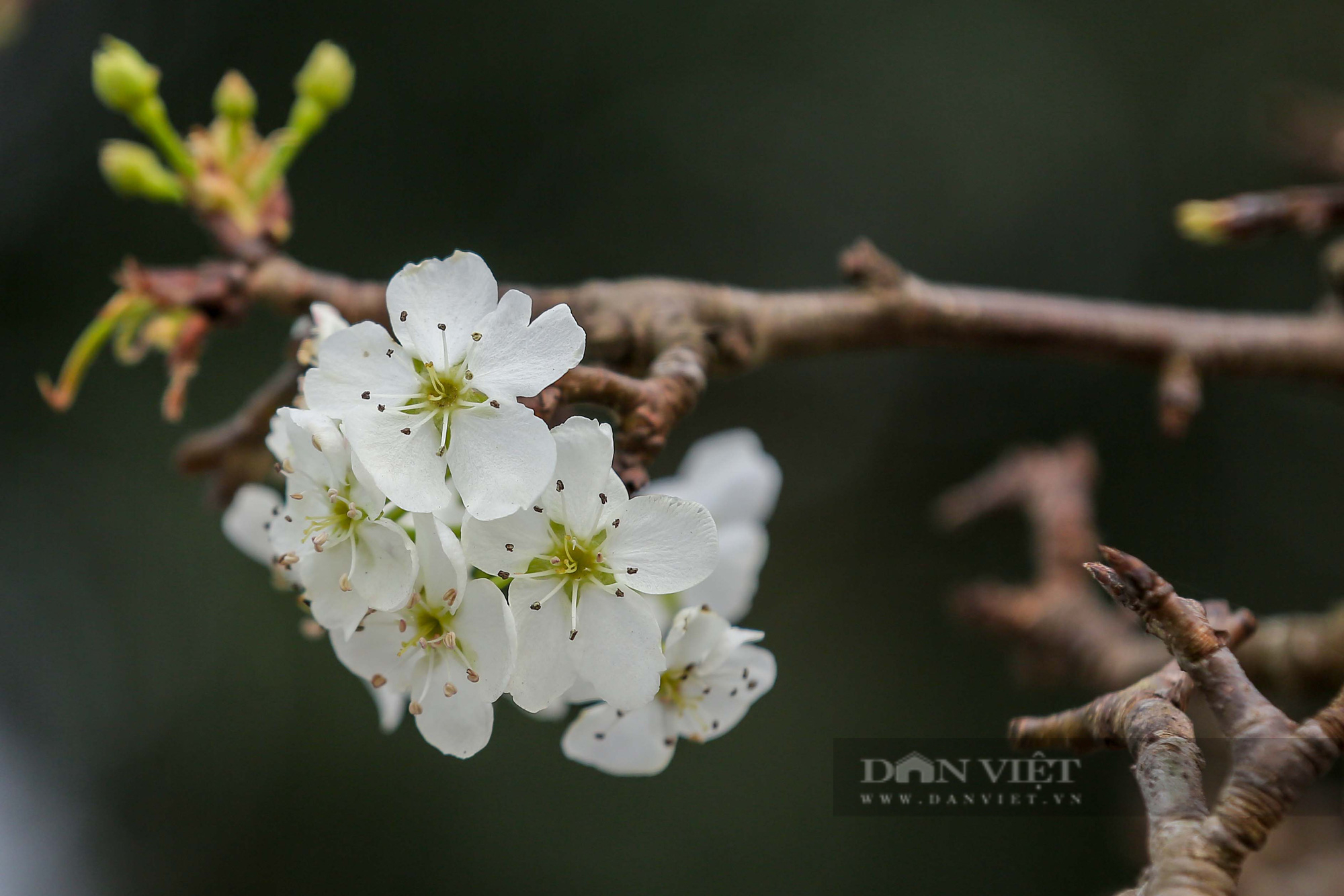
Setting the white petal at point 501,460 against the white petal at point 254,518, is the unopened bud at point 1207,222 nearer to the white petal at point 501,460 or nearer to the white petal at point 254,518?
the white petal at point 501,460

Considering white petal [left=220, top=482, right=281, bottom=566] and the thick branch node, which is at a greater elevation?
the thick branch node

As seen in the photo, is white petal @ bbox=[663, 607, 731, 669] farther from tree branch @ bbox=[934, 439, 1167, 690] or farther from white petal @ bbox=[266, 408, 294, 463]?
tree branch @ bbox=[934, 439, 1167, 690]

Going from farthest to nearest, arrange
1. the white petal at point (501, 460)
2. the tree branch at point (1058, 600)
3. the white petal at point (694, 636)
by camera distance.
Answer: the tree branch at point (1058, 600) → the white petal at point (694, 636) → the white petal at point (501, 460)

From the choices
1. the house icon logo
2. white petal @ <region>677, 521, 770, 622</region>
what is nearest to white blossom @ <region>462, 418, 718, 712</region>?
white petal @ <region>677, 521, 770, 622</region>

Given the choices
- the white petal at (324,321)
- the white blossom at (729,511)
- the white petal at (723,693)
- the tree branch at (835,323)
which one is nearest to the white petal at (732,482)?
the white blossom at (729,511)

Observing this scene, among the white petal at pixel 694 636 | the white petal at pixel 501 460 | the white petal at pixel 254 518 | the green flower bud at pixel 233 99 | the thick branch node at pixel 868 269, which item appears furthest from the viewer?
the green flower bud at pixel 233 99

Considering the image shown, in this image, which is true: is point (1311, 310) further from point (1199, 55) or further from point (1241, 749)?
point (1241, 749)

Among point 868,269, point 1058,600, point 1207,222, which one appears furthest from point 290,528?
point 1058,600
